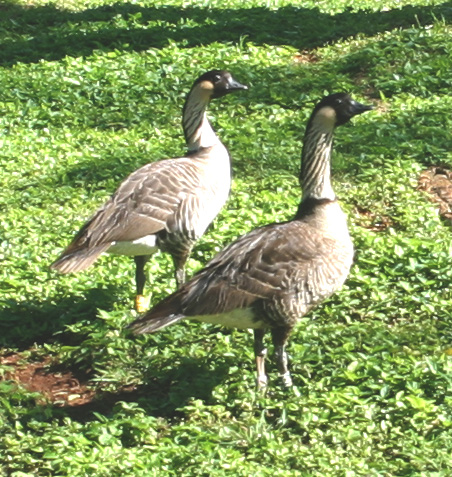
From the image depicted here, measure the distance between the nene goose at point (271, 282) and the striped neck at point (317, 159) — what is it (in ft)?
0.30

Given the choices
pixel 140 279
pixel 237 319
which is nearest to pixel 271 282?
pixel 237 319

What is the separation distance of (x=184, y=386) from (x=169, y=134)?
15.8 ft

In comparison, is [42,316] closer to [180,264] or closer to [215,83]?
[180,264]

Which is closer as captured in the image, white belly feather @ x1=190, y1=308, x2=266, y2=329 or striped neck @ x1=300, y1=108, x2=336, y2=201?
white belly feather @ x1=190, y1=308, x2=266, y2=329

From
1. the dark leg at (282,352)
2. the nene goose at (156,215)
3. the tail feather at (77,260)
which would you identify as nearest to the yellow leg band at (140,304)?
the nene goose at (156,215)

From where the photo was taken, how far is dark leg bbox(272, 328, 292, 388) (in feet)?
21.1

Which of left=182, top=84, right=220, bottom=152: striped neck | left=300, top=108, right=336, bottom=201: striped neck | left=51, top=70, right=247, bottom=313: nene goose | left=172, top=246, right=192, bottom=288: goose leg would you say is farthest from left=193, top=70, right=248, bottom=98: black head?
left=300, top=108, right=336, bottom=201: striped neck

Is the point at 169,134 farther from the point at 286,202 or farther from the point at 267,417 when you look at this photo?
the point at 267,417

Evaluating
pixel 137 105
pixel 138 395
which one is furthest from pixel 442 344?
pixel 137 105

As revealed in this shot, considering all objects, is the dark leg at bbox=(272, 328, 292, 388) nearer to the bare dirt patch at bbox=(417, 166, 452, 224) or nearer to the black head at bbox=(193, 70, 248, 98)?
the black head at bbox=(193, 70, 248, 98)

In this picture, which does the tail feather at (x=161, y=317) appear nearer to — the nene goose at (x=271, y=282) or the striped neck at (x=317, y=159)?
the nene goose at (x=271, y=282)

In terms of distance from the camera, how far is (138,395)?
6.76 metres

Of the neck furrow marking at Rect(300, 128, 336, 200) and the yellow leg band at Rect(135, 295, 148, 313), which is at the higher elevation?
the neck furrow marking at Rect(300, 128, 336, 200)

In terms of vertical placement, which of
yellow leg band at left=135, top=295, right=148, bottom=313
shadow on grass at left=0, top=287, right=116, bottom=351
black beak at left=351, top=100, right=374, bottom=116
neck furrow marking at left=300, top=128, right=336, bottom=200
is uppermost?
black beak at left=351, top=100, right=374, bottom=116
